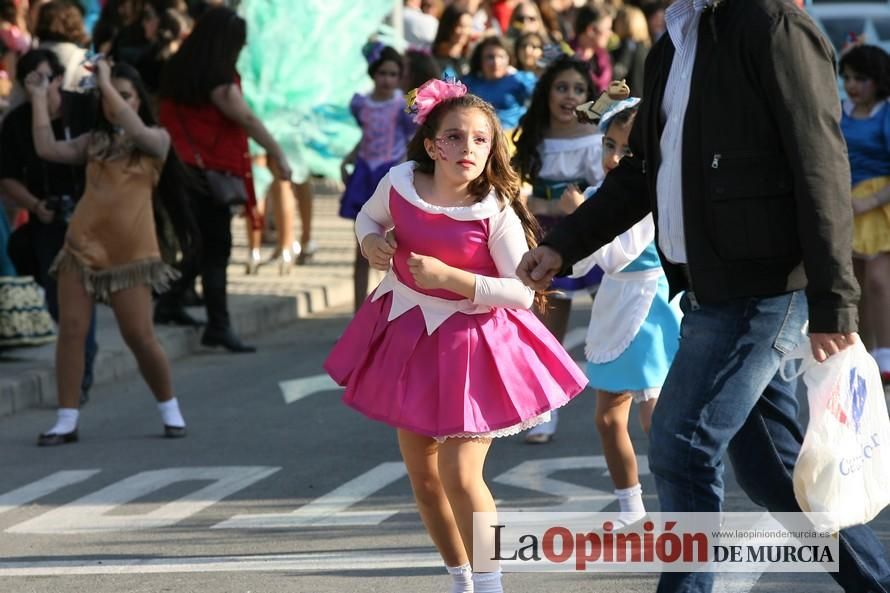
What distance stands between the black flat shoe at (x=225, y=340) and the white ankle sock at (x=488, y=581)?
681 centimetres

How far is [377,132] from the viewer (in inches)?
483

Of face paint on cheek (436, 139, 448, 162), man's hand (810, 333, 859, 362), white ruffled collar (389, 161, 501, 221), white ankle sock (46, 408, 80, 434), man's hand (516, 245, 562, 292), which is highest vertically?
face paint on cheek (436, 139, 448, 162)

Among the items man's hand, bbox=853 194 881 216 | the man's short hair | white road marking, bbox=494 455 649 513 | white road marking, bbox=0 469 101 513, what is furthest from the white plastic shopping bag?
the man's short hair

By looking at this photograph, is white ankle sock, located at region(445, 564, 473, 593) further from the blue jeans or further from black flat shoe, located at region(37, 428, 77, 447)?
black flat shoe, located at region(37, 428, 77, 447)

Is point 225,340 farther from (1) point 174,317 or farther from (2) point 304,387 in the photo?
(2) point 304,387

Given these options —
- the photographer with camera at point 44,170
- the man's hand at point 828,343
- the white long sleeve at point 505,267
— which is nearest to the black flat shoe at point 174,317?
the photographer with camera at point 44,170

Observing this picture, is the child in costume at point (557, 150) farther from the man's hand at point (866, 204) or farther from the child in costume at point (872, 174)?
the man's hand at point (866, 204)

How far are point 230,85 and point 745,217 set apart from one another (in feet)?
24.7

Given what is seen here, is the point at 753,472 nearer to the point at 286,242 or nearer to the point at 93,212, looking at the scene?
the point at 93,212

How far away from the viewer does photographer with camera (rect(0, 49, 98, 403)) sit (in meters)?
9.62

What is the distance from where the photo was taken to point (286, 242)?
49.0 feet

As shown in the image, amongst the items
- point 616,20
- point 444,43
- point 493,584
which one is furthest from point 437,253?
point 616,20

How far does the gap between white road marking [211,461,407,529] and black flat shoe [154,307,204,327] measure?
4.85 meters
